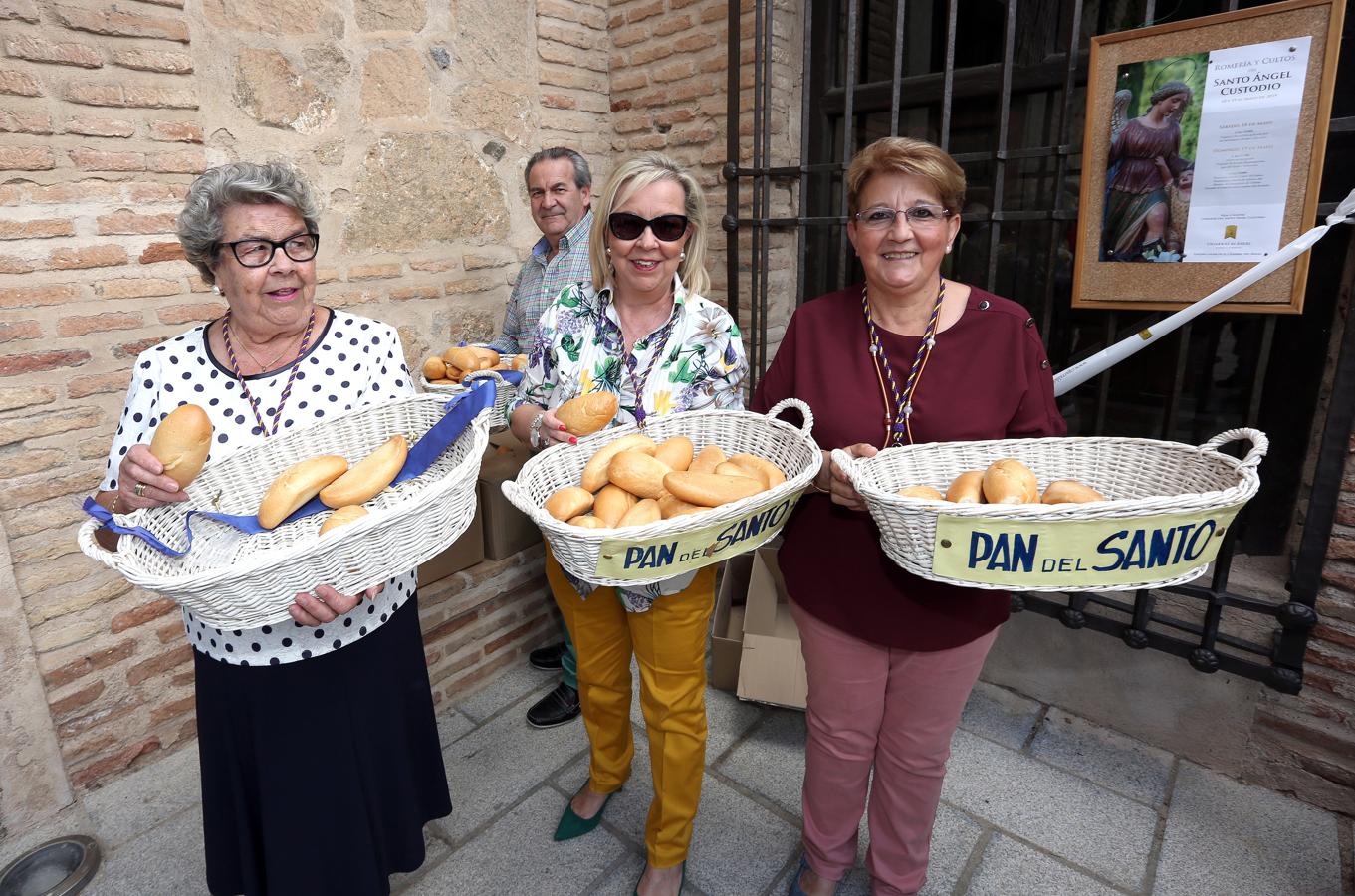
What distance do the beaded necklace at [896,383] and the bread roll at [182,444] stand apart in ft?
4.75

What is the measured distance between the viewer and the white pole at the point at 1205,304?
6.01 ft

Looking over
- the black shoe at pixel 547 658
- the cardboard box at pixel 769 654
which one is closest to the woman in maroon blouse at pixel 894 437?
the cardboard box at pixel 769 654

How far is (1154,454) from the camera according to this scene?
160cm

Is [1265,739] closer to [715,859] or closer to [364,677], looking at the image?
[715,859]

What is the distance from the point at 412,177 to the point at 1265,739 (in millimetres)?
3861

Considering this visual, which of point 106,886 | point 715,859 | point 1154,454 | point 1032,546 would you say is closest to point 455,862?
point 715,859

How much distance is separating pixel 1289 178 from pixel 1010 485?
4.46 feet

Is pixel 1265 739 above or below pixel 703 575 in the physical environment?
below

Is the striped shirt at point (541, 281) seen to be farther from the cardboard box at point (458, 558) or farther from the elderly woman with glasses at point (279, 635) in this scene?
the elderly woman with glasses at point (279, 635)

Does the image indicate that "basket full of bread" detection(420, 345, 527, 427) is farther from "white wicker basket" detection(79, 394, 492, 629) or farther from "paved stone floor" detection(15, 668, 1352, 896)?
"paved stone floor" detection(15, 668, 1352, 896)

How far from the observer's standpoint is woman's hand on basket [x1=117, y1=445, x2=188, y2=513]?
133 centimetres

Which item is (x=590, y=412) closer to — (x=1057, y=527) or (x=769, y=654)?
(x=1057, y=527)

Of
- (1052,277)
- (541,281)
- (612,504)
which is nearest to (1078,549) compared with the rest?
(612,504)

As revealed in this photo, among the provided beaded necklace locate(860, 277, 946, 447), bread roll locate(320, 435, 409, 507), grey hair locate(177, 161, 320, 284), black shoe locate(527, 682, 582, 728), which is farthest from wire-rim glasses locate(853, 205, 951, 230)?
black shoe locate(527, 682, 582, 728)
